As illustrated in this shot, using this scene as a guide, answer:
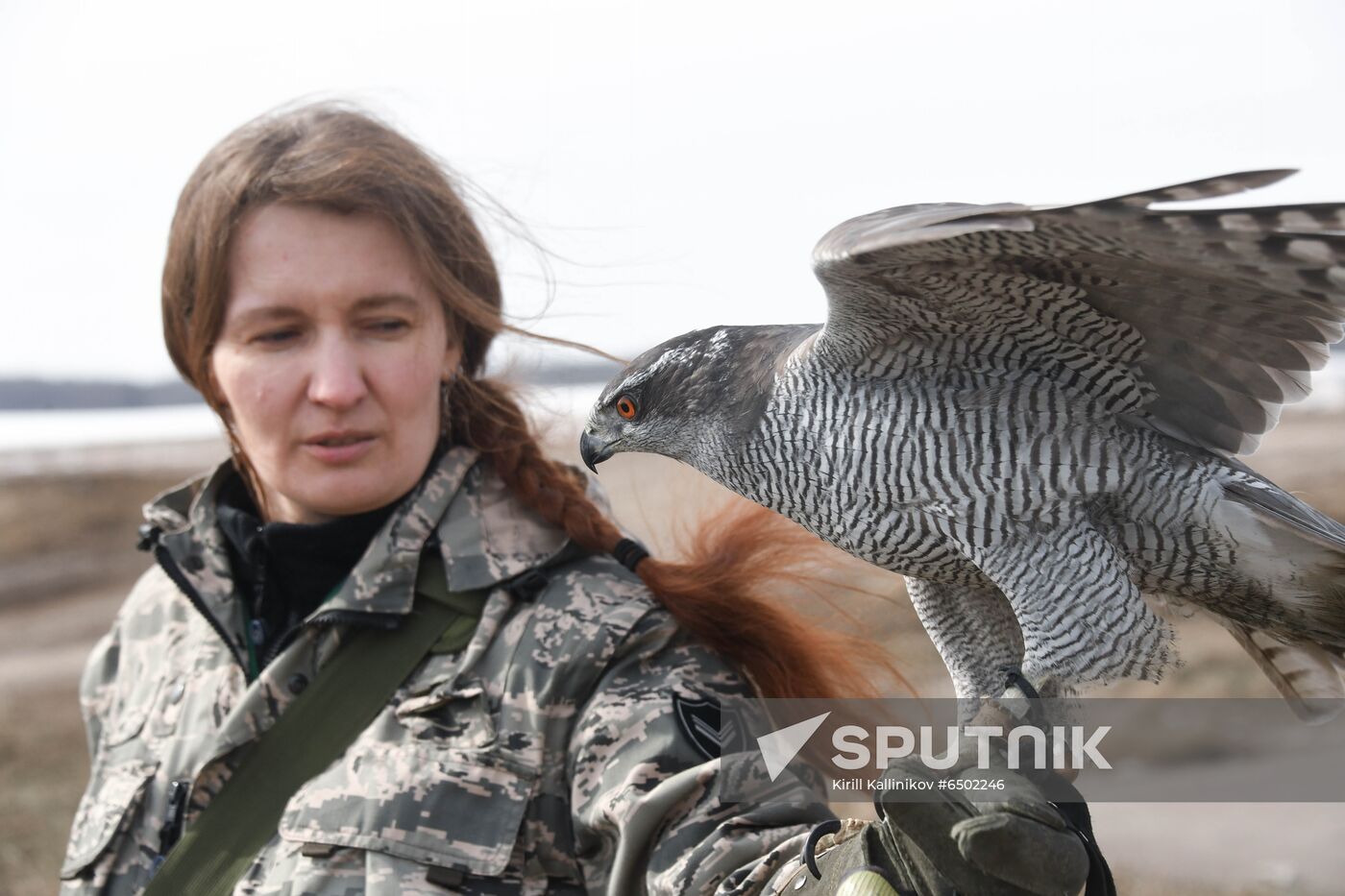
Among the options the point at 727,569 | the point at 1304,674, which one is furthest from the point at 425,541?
the point at 1304,674

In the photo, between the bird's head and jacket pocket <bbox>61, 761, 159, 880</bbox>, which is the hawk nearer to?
the bird's head

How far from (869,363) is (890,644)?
1109mm

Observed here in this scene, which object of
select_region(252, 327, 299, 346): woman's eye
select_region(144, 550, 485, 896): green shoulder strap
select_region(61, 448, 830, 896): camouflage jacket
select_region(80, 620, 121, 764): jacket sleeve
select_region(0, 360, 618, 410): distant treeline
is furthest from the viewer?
select_region(0, 360, 618, 410): distant treeline

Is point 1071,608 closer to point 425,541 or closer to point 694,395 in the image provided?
point 694,395

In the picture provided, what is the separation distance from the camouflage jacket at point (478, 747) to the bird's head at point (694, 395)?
13.6 inches

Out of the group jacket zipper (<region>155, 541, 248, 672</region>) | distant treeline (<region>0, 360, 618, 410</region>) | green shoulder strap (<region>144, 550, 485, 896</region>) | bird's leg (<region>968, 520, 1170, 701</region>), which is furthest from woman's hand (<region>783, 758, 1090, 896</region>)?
distant treeline (<region>0, 360, 618, 410</region>)

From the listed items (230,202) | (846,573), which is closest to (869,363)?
(846,573)

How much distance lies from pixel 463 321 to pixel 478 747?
42.4 inches

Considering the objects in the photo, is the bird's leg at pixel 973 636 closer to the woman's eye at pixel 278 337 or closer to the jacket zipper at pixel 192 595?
the woman's eye at pixel 278 337

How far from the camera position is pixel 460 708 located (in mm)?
2271

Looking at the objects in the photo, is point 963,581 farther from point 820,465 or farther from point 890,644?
point 890,644

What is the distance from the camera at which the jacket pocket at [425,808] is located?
2139 mm

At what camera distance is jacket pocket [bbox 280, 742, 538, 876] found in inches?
84.2

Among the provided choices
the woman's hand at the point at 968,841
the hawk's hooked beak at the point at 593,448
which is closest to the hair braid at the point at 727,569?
the hawk's hooked beak at the point at 593,448
